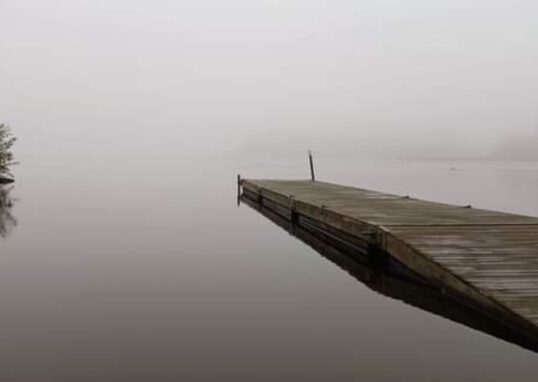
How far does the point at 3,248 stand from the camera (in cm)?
1905

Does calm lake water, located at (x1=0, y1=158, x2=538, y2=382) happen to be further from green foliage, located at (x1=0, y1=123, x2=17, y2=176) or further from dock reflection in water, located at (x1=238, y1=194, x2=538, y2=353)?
green foliage, located at (x1=0, y1=123, x2=17, y2=176)

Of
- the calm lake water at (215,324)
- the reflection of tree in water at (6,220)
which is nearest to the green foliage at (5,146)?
the reflection of tree in water at (6,220)

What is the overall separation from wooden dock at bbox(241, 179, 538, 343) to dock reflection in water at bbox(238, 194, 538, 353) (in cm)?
15

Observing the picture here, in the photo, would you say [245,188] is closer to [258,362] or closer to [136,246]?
[136,246]

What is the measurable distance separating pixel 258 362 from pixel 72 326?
3.74 metres

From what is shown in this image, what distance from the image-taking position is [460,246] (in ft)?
36.3

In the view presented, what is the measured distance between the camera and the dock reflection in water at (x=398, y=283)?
8.87 meters

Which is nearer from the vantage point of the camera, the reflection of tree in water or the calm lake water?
the calm lake water

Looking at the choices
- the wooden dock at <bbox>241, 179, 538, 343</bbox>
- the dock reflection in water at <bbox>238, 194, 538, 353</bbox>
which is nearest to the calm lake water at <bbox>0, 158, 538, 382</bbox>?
the dock reflection in water at <bbox>238, 194, 538, 353</bbox>

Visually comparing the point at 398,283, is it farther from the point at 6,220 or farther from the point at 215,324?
the point at 6,220

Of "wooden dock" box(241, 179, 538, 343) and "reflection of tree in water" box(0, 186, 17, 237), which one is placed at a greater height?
"wooden dock" box(241, 179, 538, 343)

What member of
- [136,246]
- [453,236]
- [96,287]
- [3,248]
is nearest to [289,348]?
[453,236]

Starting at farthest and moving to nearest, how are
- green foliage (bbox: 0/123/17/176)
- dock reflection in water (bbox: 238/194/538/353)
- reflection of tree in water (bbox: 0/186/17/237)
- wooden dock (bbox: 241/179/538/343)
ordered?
green foliage (bbox: 0/123/17/176) < reflection of tree in water (bbox: 0/186/17/237) < dock reflection in water (bbox: 238/194/538/353) < wooden dock (bbox: 241/179/538/343)

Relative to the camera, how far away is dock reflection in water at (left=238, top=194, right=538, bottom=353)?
8.87 m
